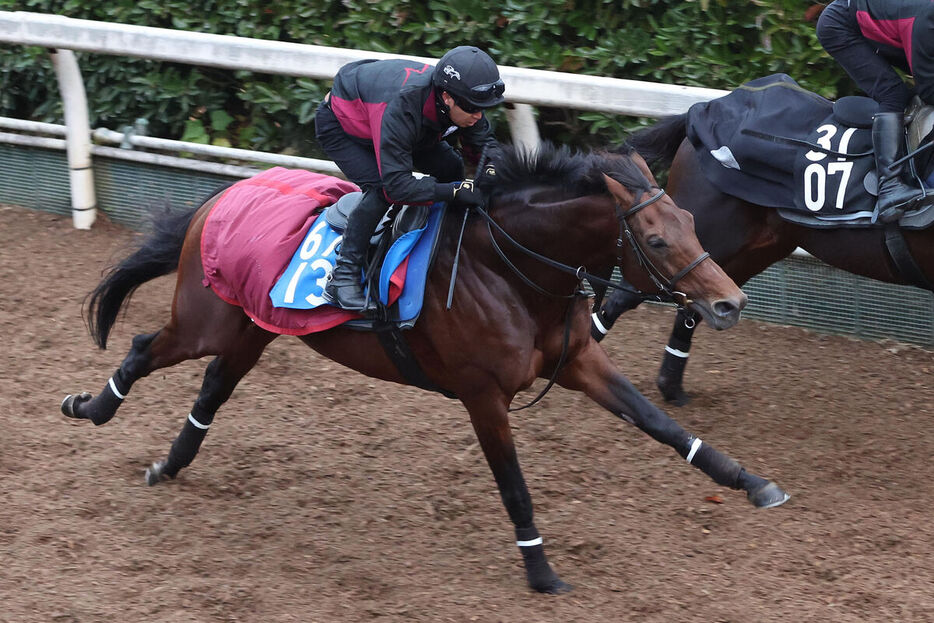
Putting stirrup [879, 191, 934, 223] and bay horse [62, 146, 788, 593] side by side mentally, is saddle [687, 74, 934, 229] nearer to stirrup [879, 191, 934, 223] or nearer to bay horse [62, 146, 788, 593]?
stirrup [879, 191, 934, 223]

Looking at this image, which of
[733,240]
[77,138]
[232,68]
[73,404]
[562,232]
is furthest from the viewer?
[77,138]

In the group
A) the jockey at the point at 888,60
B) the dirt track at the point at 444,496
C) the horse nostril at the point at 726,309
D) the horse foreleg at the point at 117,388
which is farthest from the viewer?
the horse foreleg at the point at 117,388

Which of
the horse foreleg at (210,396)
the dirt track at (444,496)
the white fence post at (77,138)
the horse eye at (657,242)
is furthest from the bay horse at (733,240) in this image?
the white fence post at (77,138)

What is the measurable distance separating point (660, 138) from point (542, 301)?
193 centimetres

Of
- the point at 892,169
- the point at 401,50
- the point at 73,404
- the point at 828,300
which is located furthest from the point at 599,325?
the point at 401,50

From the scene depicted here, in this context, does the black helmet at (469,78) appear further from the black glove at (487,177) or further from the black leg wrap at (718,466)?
the black leg wrap at (718,466)

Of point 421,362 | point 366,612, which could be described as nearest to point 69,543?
point 366,612

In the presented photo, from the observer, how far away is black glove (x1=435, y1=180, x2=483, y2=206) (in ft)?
14.1

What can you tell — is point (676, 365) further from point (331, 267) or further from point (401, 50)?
point (401, 50)

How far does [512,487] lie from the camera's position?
441 centimetres

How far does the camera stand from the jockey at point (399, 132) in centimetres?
418

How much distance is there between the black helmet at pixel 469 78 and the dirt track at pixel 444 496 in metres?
1.91

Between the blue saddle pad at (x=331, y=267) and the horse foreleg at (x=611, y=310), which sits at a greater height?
the blue saddle pad at (x=331, y=267)

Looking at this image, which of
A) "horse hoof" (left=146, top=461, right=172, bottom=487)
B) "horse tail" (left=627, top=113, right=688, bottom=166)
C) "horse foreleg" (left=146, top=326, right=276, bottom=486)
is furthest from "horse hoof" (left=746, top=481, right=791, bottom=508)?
"horse hoof" (left=146, top=461, right=172, bottom=487)
